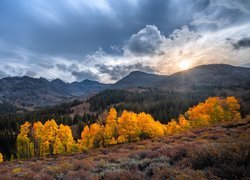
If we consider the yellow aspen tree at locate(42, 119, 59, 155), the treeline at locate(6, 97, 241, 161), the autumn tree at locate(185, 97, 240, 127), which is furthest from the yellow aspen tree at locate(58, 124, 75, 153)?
the autumn tree at locate(185, 97, 240, 127)

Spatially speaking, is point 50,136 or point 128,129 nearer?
point 128,129

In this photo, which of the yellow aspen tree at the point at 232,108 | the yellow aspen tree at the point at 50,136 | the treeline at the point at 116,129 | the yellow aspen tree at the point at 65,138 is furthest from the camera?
the yellow aspen tree at the point at 232,108

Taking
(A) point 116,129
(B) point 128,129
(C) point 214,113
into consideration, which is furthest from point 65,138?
(C) point 214,113

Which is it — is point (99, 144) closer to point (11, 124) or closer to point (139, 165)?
point (139, 165)

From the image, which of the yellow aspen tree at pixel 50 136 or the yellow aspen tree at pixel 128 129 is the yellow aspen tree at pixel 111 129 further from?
the yellow aspen tree at pixel 50 136

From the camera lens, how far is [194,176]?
20.0ft

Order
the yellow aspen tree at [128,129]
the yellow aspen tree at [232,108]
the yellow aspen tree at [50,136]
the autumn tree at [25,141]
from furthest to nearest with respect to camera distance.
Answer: the yellow aspen tree at [232,108] → the autumn tree at [25,141] → the yellow aspen tree at [50,136] → the yellow aspen tree at [128,129]

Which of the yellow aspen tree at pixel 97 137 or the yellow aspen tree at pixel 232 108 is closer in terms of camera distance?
the yellow aspen tree at pixel 232 108

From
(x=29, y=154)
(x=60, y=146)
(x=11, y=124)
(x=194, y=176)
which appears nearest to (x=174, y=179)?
(x=194, y=176)

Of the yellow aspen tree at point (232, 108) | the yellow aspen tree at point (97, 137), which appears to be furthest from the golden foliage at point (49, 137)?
the yellow aspen tree at point (232, 108)

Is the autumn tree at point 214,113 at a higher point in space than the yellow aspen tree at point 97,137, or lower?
higher

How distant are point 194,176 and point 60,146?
185 ft

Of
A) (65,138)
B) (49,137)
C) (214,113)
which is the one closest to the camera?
(49,137)

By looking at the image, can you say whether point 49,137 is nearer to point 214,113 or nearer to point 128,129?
point 128,129
